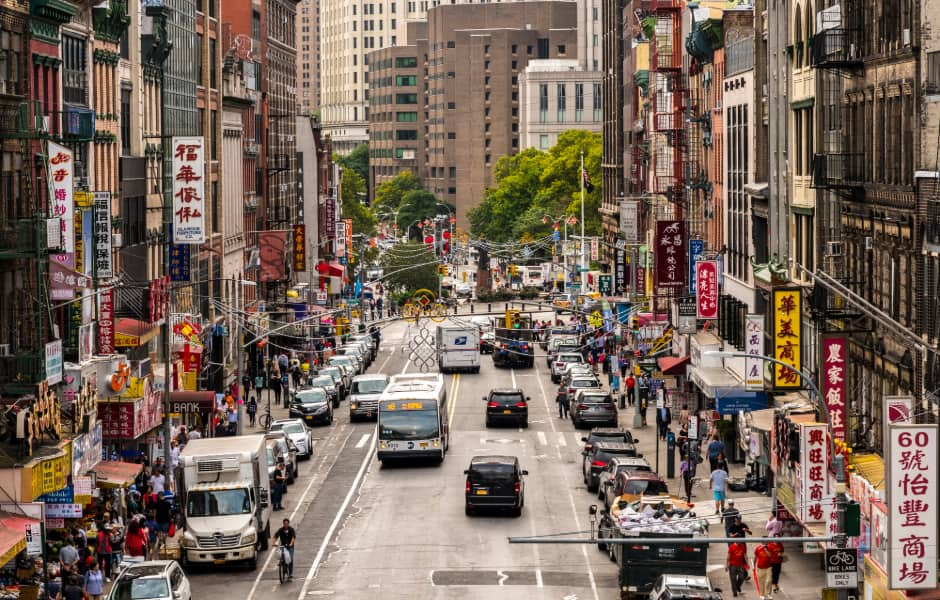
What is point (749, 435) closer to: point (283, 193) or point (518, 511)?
point (518, 511)

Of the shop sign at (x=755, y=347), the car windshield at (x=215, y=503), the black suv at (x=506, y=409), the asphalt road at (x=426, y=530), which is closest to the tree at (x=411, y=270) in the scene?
the black suv at (x=506, y=409)

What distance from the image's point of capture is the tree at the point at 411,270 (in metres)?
149

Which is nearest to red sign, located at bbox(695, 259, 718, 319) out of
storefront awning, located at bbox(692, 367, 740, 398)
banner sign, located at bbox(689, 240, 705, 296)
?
storefront awning, located at bbox(692, 367, 740, 398)

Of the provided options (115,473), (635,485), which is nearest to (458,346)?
(635,485)

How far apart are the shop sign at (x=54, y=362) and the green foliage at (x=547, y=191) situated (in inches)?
4367

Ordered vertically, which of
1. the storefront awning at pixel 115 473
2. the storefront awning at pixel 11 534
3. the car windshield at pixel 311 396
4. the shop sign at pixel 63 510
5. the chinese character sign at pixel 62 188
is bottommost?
the car windshield at pixel 311 396

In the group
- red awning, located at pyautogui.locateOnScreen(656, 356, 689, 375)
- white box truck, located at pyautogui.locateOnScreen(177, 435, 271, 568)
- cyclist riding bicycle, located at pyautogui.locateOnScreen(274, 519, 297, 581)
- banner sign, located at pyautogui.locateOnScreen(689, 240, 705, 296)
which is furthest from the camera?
red awning, located at pyautogui.locateOnScreen(656, 356, 689, 375)

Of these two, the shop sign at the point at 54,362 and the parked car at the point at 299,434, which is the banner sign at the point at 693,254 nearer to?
the parked car at the point at 299,434

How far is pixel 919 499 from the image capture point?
3062 cm

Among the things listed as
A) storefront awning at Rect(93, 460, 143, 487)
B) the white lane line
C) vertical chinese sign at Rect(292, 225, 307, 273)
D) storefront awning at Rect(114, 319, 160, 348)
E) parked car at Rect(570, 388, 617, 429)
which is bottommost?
the white lane line

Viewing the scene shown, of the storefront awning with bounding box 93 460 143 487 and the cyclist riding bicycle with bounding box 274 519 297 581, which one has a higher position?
the storefront awning with bounding box 93 460 143 487

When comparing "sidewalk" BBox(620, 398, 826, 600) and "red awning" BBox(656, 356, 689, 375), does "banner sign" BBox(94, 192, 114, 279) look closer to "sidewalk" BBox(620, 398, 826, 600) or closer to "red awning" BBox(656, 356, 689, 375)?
"sidewalk" BBox(620, 398, 826, 600)

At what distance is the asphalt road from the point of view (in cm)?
4362

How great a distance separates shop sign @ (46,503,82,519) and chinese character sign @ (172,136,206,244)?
2819cm
